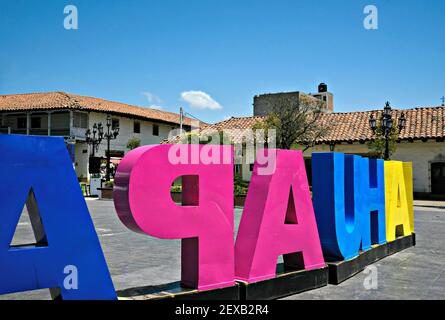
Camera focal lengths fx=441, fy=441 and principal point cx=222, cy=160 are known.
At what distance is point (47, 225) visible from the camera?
360 cm

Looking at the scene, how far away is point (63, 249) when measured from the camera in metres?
3.69

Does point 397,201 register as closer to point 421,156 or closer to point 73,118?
point 421,156

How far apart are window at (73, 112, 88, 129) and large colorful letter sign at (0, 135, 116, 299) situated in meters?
32.6

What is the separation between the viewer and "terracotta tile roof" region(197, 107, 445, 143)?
2627 cm

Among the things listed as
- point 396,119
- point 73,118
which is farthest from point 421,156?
point 73,118

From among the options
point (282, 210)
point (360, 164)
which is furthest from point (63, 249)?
point (360, 164)

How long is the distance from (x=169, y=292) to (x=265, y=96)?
120ft

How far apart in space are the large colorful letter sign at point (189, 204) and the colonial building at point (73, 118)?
2984 centimetres

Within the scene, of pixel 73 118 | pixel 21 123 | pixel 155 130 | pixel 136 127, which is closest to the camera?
pixel 73 118

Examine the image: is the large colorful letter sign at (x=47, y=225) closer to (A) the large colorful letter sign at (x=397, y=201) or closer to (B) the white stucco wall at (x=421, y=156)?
(A) the large colorful letter sign at (x=397, y=201)

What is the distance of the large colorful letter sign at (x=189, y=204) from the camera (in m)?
4.16

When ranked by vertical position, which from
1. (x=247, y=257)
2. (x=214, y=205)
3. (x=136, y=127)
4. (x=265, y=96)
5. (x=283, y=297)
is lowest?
(x=283, y=297)

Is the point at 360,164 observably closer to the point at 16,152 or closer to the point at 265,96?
the point at 16,152

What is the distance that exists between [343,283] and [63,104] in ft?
107
